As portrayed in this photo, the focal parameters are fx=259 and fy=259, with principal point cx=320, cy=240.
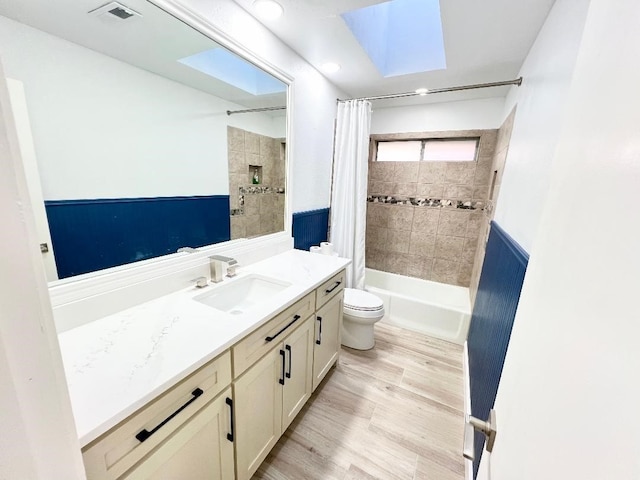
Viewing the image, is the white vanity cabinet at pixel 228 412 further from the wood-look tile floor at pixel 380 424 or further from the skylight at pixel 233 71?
the skylight at pixel 233 71

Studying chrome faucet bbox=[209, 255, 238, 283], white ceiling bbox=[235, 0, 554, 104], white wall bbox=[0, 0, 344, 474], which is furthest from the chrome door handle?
white ceiling bbox=[235, 0, 554, 104]

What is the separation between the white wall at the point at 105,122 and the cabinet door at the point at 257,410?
0.94m

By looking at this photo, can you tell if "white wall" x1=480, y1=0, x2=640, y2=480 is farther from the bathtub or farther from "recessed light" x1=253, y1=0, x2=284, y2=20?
the bathtub

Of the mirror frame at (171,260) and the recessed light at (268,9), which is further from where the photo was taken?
the recessed light at (268,9)

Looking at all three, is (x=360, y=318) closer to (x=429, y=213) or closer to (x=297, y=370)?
(x=297, y=370)

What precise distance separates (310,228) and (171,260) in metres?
1.32

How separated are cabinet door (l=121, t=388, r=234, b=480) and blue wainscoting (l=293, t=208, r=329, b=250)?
1420 mm

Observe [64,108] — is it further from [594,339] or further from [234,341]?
[594,339]

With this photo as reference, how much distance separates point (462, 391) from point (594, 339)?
6.55 ft

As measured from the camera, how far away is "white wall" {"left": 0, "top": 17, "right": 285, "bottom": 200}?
0.86 m

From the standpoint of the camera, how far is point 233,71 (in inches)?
59.1

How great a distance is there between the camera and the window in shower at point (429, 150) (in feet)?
9.36

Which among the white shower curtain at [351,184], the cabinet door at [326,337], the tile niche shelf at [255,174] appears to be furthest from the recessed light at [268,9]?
the cabinet door at [326,337]

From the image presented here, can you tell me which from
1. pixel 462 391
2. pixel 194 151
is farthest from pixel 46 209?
pixel 462 391
